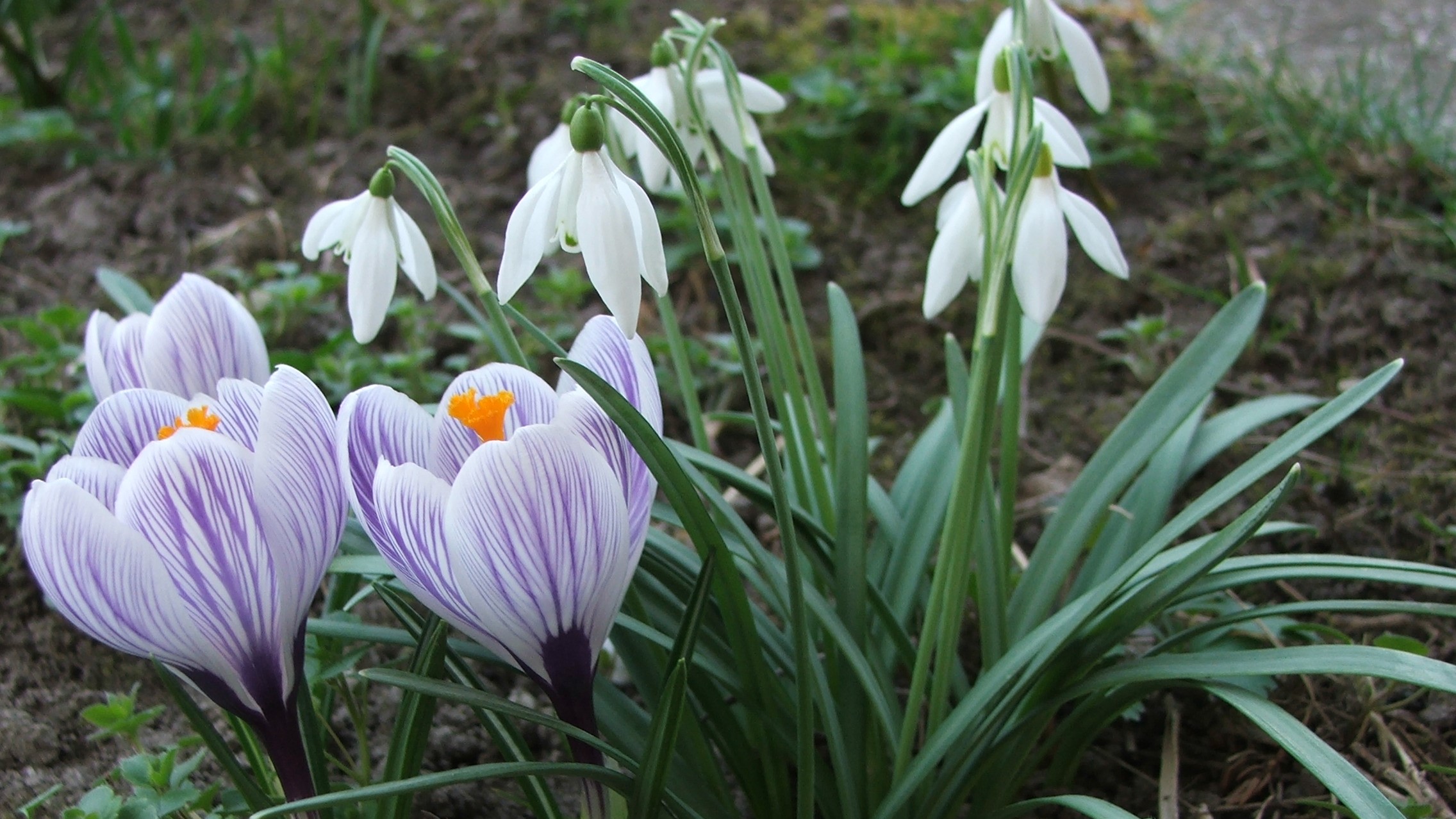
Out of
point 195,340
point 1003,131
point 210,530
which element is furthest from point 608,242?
point 195,340

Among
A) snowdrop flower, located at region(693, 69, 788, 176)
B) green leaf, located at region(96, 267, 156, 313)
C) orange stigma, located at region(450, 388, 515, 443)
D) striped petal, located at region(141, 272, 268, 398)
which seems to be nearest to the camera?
→ orange stigma, located at region(450, 388, 515, 443)

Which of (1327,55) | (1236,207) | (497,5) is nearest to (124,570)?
(1236,207)

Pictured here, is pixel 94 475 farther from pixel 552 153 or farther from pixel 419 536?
pixel 552 153

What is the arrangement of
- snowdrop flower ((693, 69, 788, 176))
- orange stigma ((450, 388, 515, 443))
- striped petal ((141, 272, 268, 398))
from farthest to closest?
snowdrop flower ((693, 69, 788, 176)) → striped petal ((141, 272, 268, 398)) → orange stigma ((450, 388, 515, 443))

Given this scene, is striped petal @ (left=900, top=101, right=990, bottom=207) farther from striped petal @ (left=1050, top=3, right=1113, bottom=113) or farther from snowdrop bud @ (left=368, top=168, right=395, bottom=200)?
snowdrop bud @ (left=368, top=168, right=395, bottom=200)

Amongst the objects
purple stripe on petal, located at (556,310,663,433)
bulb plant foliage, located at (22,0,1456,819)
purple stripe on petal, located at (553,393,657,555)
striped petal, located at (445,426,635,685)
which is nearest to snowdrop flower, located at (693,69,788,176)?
bulb plant foliage, located at (22,0,1456,819)

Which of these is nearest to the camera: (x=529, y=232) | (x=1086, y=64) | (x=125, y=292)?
(x=529, y=232)

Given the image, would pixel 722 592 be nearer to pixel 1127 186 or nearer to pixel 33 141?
pixel 1127 186
